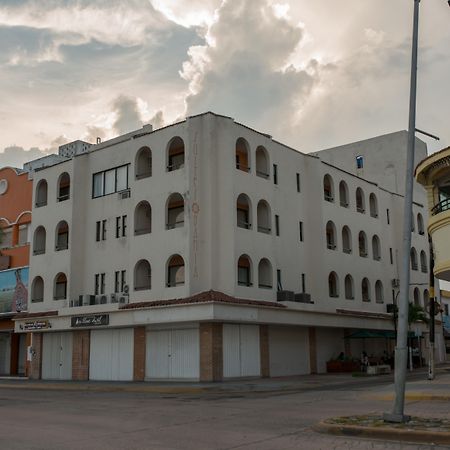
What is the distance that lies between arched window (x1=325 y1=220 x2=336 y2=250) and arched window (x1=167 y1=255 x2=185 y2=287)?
38.8 feet

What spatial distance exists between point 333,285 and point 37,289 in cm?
2017

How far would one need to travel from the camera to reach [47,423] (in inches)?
595

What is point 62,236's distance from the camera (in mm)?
41844

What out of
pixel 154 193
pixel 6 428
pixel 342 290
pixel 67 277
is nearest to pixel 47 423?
pixel 6 428

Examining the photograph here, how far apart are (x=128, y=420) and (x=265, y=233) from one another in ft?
71.3

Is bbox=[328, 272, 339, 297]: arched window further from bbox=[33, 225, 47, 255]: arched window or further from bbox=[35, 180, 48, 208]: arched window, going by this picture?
bbox=[35, 180, 48, 208]: arched window

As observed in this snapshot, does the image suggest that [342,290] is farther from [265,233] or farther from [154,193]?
[154,193]

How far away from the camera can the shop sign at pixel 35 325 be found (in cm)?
3872

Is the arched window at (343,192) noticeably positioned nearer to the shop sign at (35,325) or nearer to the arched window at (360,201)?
the arched window at (360,201)

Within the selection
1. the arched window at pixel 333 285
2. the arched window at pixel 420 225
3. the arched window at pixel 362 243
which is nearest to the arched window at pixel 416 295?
the arched window at pixel 420 225

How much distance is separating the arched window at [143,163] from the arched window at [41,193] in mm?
9195

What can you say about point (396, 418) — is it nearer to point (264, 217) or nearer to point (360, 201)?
point (264, 217)

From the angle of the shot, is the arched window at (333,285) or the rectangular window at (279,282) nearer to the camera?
the rectangular window at (279,282)

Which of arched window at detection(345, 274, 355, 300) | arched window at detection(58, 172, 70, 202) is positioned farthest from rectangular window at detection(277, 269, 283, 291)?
arched window at detection(58, 172, 70, 202)
